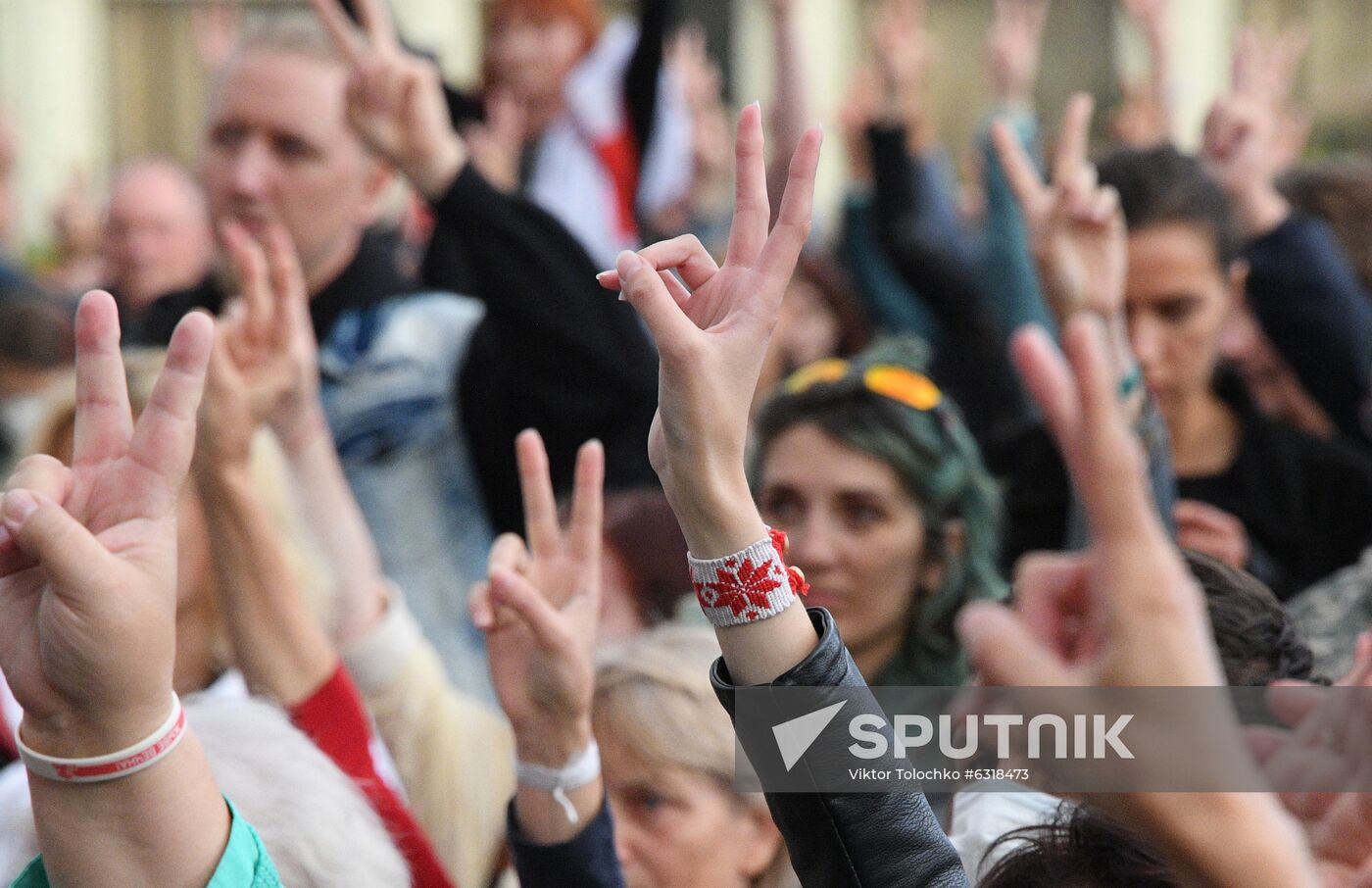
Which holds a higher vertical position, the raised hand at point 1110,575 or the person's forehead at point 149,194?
the raised hand at point 1110,575

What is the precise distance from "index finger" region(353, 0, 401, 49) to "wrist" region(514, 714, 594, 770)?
4.51 ft

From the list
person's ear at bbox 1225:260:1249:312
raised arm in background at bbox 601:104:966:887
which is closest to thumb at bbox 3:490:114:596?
raised arm in background at bbox 601:104:966:887

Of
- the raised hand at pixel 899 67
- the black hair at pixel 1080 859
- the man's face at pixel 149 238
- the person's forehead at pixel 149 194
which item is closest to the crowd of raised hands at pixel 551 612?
the black hair at pixel 1080 859

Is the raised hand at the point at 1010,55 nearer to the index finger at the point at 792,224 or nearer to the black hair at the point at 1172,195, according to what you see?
the black hair at the point at 1172,195

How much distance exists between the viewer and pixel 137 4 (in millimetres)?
12766

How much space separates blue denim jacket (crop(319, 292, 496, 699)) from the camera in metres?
2.64

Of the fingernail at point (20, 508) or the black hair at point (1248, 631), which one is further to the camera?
the black hair at point (1248, 631)

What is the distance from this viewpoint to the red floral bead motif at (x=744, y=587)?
3.75 ft

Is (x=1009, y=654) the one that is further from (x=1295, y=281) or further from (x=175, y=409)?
(x=1295, y=281)

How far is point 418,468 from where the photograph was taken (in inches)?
106

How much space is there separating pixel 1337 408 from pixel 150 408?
2351mm

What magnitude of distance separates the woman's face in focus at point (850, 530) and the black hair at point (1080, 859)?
852 mm

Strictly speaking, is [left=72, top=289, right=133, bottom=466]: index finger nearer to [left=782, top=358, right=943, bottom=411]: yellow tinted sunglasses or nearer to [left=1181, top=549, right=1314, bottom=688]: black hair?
[left=1181, top=549, right=1314, bottom=688]: black hair

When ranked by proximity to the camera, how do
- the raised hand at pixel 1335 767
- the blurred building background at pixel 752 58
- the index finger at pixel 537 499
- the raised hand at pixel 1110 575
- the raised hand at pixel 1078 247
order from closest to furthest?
the raised hand at pixel 1110 575 < the raised hand at pixel 1335 767 < the index finger at pixel 537 499 < the raised hand at pixel 1078 247 < the blurred building background at pixel 752 58
